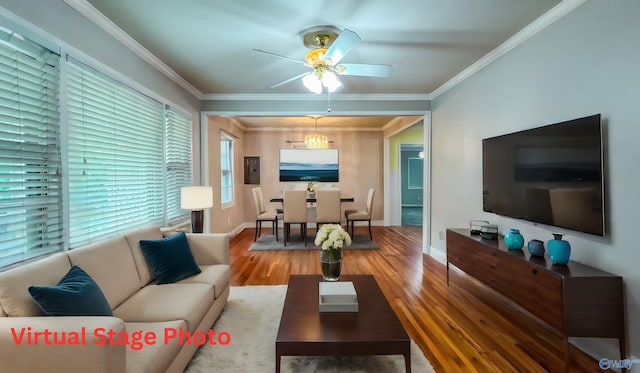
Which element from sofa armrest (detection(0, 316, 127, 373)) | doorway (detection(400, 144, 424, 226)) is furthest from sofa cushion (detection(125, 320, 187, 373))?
doorway (detection(400, 144, 424, 226))

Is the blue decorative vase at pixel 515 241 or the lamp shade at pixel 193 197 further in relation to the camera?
the lamp shade at pixel 193 197

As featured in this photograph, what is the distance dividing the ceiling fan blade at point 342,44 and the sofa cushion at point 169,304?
204 centimetres

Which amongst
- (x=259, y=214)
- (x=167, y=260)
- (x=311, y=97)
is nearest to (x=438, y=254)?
(x=311, y=97)

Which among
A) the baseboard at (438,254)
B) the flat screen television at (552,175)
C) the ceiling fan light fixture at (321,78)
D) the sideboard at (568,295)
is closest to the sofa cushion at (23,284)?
the ceiling fan light fixture at (321,78)

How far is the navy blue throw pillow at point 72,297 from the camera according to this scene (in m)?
1.31

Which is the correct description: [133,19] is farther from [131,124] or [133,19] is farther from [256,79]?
[256,79]

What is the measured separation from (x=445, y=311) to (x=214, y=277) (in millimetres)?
2095

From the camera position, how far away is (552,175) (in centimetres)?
219

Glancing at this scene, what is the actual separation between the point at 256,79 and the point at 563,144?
3.28 meters

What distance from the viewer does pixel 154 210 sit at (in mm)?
3191

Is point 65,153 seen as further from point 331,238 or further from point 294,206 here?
point 294,206

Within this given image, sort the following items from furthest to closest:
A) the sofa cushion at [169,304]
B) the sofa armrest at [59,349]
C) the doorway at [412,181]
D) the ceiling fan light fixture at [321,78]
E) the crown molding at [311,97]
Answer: the doorway at [412,181] → the crown molding at [311,97] → the ceiling fan light fixture at [321,78] → the sofa cushion at [169,304] → the sofa armrest at [59,349]

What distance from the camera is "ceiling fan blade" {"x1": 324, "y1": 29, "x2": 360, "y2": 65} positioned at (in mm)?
1997

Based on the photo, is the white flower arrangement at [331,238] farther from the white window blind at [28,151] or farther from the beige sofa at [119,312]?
the white window blind at [28,151]
